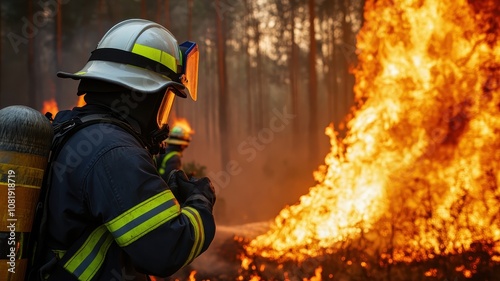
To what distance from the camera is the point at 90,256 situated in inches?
75.2

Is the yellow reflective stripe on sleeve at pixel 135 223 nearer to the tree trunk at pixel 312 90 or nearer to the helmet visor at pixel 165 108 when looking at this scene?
the helmet visor at pixel 165 108

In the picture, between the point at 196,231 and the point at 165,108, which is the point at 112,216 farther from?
the point at 165,108

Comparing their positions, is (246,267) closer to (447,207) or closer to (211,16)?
(447,207)

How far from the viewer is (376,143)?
784 centimetres

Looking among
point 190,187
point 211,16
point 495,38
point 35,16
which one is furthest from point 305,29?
point 190,187

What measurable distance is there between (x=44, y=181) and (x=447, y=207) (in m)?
6.24

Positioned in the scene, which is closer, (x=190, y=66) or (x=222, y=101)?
(x=190, y=66)

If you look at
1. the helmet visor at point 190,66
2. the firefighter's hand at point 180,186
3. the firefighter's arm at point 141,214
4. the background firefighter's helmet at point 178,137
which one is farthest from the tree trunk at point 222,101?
the firefighter's arm at point 141,214

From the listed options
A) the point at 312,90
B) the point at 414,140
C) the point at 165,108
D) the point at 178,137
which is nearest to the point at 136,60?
the point at 165,108

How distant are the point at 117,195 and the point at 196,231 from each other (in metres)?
0.37

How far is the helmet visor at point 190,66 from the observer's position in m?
2.53

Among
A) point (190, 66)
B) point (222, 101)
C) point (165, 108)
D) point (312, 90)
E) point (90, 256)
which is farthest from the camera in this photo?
point (222, 101)

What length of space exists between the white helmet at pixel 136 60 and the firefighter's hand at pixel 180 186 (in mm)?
455

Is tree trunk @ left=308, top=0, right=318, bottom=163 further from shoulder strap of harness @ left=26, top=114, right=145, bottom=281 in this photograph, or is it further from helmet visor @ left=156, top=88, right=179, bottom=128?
shoulder strap of harness @ left=26, top=114, right=145, bottom=281
